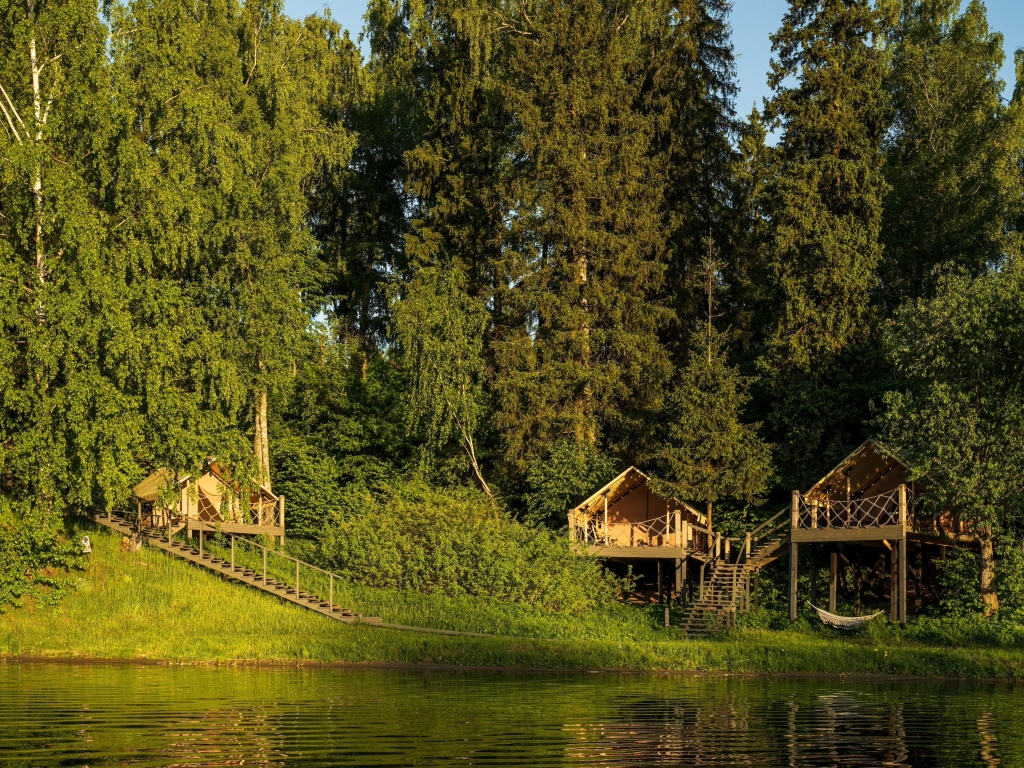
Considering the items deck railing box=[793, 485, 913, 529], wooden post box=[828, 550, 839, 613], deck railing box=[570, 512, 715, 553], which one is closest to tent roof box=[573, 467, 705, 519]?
deck railing box=[570, 512, 715, 553]

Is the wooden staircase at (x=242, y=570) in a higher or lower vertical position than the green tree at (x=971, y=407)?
lower

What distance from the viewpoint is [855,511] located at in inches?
1463

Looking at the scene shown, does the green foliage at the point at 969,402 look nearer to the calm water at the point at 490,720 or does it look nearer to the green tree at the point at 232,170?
the calm water at the point at 490,720

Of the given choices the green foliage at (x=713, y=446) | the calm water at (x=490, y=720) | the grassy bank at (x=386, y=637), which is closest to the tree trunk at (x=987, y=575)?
the grassy bank at (x=386, y=637)

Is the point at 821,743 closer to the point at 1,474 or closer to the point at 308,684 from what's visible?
the point at 308,684

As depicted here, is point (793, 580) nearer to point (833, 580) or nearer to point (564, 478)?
point (833, 580)

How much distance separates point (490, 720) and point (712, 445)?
20.8 meters

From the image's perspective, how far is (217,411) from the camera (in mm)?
36531

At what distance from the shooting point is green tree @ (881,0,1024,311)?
47.8 meters

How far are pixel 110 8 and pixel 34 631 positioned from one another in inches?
701

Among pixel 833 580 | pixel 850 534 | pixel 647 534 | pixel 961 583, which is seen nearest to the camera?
pixel 961 583

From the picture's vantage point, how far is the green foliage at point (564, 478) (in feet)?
140

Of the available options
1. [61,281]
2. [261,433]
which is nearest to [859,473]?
[261,433]

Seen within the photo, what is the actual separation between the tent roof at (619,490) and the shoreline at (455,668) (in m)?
11.2
